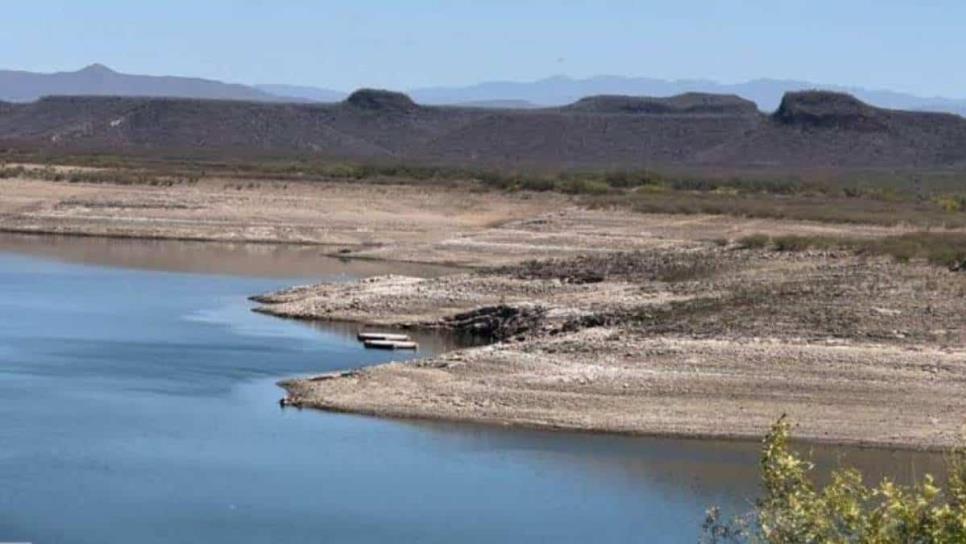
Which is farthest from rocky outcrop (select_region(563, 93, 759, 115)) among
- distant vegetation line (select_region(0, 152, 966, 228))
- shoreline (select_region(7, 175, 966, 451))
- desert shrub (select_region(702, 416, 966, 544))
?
desert shrub (select_region(702, 416, 966, 544))

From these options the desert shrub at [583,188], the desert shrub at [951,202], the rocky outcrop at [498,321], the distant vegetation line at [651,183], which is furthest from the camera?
the desert shrub at [583,188]

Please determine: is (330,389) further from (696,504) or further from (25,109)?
(25,109)

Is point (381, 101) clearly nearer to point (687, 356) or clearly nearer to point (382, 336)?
point (382, 336)

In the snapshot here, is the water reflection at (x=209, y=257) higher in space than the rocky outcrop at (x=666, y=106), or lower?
lower

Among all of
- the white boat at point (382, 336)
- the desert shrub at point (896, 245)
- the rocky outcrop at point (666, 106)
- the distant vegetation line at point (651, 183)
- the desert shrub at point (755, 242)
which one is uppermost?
the rocky outcrop at point (666, 106)

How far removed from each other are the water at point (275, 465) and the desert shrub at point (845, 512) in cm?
809

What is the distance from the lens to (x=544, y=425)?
2492cm

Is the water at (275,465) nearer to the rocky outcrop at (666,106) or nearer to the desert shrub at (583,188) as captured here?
the desert shrub at (583,188)

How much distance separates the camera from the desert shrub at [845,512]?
33.7 feet

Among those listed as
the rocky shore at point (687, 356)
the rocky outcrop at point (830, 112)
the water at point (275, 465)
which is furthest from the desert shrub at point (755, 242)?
the rocky outcrop at point (830, 112)

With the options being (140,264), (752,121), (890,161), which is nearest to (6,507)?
(140,264)

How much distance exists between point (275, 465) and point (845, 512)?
1246 cm

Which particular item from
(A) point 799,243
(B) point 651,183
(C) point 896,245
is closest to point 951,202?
(B) point 651,183

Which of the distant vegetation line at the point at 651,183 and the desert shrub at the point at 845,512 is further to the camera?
the distant vegetation line at the point at 651,183
